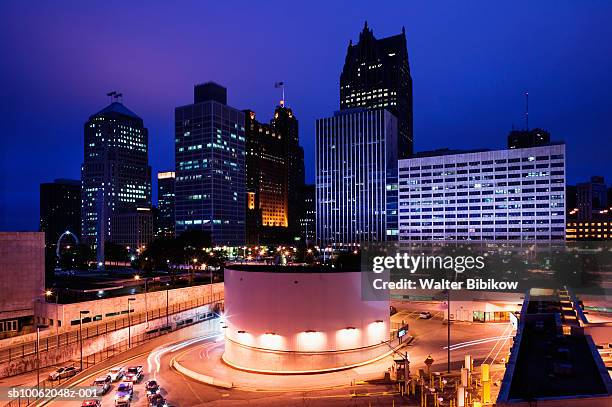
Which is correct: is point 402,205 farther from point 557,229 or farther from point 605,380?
point 605,380

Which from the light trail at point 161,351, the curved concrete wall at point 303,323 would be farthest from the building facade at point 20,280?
the curved concrete wall at point 303,323

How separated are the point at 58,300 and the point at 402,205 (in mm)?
120726

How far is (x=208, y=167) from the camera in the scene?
163500 mm

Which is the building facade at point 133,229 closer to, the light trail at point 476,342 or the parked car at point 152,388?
the light trail at point 476,342

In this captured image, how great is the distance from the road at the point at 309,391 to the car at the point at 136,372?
47cm

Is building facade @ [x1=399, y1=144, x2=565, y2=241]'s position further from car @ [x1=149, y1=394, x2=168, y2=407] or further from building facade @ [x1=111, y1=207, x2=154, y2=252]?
car @ [x1=149, y1=394, x2=168, y2=407]

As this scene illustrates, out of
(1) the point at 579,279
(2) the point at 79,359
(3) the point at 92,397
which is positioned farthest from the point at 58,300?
(1) the point at 579,279

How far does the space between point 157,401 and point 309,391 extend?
30.6 ft

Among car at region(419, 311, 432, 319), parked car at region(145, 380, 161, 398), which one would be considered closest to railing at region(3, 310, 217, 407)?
parked car at region(145, 380, 161, 398)

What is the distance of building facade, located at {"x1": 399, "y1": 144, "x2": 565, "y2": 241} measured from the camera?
5123 inches

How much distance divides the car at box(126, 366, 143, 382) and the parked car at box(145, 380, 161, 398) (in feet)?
7.56

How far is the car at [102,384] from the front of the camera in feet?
97.4

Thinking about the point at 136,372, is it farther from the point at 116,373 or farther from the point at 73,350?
the point at 73,350

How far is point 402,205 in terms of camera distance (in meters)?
152
